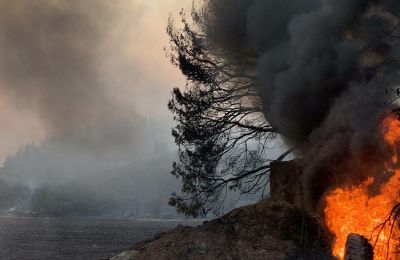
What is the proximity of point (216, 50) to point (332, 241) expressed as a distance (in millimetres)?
11591

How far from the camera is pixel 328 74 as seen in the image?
16469 millimetres

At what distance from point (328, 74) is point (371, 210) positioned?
18.5ft

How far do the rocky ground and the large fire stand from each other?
45.5 inches

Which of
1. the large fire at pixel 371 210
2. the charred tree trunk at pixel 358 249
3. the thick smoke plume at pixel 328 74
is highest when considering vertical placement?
the thick smoke plume at pixel 328 74

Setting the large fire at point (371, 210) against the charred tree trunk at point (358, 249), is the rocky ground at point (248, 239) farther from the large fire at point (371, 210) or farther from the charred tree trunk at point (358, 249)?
the charred tree trunk at point (358, 249)

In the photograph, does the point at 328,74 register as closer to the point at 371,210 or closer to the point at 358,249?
the point at 371,210

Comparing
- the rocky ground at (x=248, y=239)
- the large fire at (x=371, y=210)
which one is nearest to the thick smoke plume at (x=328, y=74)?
the large fire at (x=371, y=210)

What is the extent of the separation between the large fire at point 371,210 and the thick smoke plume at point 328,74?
391mm

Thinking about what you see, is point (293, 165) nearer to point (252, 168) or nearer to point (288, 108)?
point (288, 108)

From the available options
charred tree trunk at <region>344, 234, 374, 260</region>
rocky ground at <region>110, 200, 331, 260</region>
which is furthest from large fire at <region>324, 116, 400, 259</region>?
rocky ground at <region>110, 200, 331, 260</region>

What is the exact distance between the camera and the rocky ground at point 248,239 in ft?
47.9

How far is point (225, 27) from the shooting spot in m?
22.0

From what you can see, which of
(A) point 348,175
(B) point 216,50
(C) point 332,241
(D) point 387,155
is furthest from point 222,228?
(B) point 216,50

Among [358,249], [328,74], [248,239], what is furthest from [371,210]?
[328,74]
